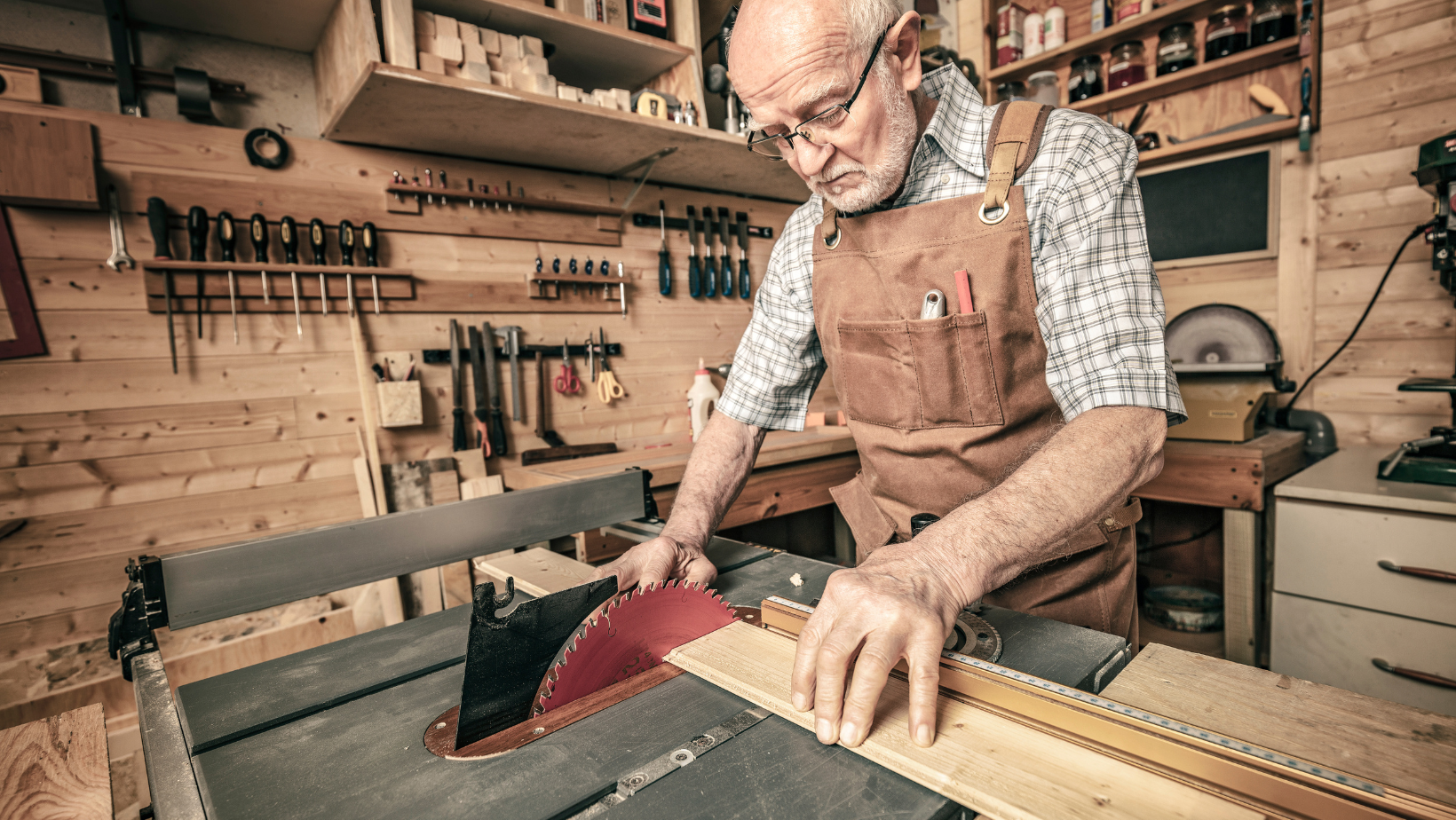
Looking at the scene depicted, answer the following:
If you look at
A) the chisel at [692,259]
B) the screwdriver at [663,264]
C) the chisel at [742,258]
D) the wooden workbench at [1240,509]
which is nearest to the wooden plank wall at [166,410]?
the screwdriver at [663,264]

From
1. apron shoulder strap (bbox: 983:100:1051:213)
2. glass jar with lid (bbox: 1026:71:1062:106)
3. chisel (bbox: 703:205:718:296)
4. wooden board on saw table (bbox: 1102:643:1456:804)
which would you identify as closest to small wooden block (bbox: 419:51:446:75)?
chisel (bbox: 703:205:718:296)

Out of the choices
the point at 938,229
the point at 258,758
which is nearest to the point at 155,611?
the point at 258,758

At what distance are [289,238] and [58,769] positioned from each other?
5.15ft

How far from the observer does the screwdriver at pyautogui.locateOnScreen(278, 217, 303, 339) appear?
6.09ft

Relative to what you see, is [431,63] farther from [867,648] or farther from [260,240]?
[867,648]

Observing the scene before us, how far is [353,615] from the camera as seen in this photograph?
6.49 ft

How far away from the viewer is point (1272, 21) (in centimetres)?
234

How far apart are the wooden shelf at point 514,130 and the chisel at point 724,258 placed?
0.26 m

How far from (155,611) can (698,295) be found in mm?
2190

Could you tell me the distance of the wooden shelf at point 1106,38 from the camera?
8.21 ft

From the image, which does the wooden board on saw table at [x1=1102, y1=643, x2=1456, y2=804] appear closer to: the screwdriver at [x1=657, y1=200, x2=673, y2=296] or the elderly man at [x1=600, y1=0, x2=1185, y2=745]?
the elderly man at [x1=600, y1=0, x2=1185, y2=745]

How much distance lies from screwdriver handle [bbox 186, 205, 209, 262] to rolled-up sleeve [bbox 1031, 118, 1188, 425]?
199 centimetres

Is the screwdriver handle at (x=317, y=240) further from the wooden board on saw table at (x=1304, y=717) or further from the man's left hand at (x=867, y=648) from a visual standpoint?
the wooden board on saw table at (x=1304, y=717)

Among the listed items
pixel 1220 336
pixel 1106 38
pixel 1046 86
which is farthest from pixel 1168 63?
pixel 1220 336
